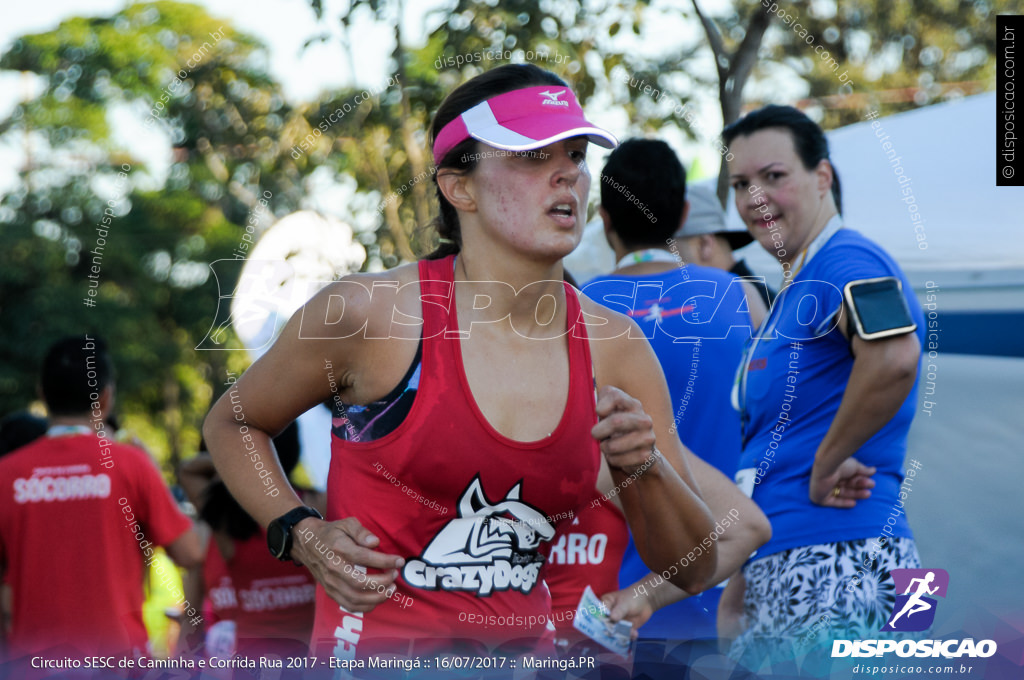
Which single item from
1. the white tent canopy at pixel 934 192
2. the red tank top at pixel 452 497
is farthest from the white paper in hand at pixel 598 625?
the white tent canopy at pixel 934 192

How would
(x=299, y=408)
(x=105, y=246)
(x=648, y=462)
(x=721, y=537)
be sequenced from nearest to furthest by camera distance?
(x=648, y=462), (x=299, y=408), (x=721, y=537), (x=105, y=246)

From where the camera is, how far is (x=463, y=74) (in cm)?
377

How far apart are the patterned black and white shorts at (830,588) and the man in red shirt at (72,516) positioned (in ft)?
7.28

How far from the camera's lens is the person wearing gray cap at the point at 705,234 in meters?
3.62

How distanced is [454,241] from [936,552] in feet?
9.26

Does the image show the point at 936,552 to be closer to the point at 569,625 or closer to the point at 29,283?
the point at 569,625

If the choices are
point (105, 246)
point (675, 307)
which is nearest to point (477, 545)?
point (675, 307)

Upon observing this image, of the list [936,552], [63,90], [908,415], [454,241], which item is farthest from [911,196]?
[63,90]

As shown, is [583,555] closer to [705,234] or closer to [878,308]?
[878,308]

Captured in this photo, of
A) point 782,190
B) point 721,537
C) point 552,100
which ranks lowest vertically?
point 721,537

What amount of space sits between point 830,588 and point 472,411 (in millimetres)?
1253

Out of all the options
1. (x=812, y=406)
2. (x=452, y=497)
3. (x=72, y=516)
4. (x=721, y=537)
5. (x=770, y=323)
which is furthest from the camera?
(x=72, y=516)

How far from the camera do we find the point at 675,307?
9.71 ft

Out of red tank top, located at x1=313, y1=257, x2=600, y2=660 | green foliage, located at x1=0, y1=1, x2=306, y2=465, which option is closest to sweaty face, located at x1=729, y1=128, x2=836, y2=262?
red tank top, located at x1=313, y1=257, x2=600, y2=660
